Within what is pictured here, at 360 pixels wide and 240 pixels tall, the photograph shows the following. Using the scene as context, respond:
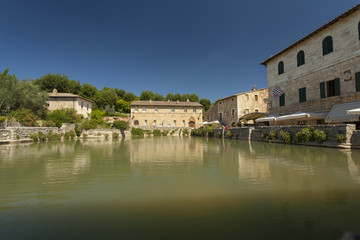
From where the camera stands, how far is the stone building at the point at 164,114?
4103cm

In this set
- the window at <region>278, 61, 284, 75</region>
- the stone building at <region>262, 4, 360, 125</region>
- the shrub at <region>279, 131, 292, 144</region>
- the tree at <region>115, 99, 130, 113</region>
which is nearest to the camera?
the stone building at <region>262, 4, 360, 125</region>

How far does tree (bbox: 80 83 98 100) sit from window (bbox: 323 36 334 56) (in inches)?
1961

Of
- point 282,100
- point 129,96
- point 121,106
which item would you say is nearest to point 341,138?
point 282,100

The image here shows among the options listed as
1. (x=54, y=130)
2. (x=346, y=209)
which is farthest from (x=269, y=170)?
(x=54, y=130)

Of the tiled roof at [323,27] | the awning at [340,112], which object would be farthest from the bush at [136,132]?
the awning at [340,112]

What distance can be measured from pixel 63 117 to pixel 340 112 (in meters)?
32.0

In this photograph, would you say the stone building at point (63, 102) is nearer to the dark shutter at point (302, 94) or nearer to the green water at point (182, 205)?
the green water at point (182, 205)

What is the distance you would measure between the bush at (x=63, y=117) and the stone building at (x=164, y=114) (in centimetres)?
1193

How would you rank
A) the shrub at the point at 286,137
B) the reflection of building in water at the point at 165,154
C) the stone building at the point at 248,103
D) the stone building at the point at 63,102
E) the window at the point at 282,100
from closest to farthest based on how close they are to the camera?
the reflection of building in water at the point at 165,154 < the shrub at the point at 286,137 < the window at the point at 282,100 < the stone building at the point at 248,103 < the stone building at the point at 63,102

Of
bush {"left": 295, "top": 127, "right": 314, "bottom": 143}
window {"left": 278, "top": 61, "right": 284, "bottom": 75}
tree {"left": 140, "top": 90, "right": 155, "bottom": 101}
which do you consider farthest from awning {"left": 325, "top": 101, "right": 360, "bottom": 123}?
tree {"left": 140, "top": 90, "right": 155, "bottom": 101}

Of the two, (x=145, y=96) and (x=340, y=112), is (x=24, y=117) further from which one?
(x=145, y=96)

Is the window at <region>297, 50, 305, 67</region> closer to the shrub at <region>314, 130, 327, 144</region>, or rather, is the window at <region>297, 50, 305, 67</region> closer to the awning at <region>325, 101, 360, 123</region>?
the awning at <region>325, 101, 360, 123</region>

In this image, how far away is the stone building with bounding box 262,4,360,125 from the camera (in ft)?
43.3

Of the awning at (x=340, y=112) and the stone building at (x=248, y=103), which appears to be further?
the stone building at (x=248, y=103)
